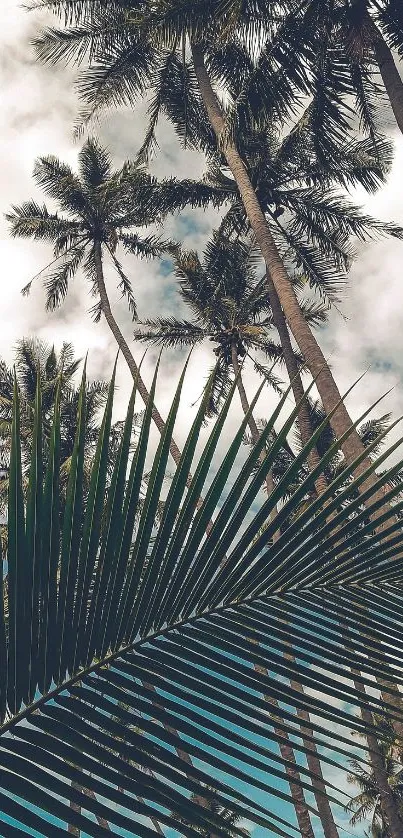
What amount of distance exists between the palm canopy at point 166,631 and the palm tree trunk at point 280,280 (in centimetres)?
727

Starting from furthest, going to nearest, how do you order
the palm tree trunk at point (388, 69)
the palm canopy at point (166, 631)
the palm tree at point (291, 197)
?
the palm tree at point (291, 197), the palm tree trunk at point (388, 69), the palm canopy at point (166, 631)

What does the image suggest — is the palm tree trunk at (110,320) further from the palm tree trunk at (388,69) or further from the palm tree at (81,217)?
the palm tree trunk at (388,69)

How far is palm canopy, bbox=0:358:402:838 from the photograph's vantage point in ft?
3.54

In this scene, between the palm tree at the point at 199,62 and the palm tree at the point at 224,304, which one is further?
the palm tree at the point at 224,304

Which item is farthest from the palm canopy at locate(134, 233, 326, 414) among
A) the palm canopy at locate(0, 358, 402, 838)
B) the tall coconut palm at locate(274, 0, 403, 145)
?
the palm canopy at locate(0, 358, 402, 838)

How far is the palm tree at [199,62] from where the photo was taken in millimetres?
11352

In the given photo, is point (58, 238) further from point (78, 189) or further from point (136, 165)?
point (136, 165)

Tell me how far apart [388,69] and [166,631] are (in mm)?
10275

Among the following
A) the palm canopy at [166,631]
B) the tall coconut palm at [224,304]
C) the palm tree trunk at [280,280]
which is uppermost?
the tall coconut palm at [224,304]

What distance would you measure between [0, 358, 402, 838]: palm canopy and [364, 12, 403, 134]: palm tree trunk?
9.42 m

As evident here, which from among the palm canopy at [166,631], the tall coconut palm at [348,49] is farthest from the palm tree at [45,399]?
the palm canopy at [166,631]

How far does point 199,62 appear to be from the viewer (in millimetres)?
14156

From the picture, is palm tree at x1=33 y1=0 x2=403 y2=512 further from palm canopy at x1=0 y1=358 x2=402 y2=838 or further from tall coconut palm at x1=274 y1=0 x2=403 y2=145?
palm canopy at x1=0 y1=358 x2=402 y2=838

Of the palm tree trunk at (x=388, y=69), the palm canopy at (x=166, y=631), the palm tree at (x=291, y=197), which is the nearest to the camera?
the palm canopy at (x=166, y=631)
